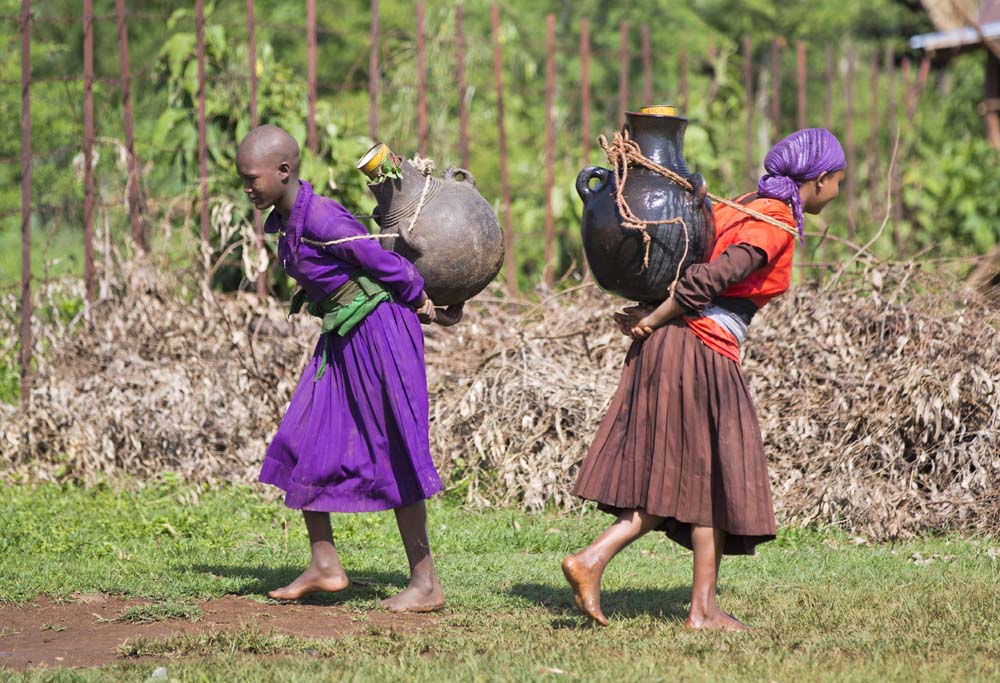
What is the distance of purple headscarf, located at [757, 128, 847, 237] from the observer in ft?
15.2

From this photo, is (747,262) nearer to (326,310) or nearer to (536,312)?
(326,310)

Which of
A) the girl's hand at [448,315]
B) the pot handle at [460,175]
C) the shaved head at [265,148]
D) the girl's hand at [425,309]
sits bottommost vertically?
the girl's hand at [448,315]

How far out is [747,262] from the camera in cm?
447

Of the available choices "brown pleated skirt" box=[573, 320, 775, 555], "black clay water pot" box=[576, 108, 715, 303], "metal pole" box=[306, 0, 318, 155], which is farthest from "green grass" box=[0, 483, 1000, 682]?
"metal pole" box=[306, 0, 318, 155]

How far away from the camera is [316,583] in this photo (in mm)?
4992

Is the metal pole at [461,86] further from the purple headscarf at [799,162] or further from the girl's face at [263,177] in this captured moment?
the purple headscarf at [799,162]

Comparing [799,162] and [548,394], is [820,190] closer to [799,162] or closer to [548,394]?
[799,162]

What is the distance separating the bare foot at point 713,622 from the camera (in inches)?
178

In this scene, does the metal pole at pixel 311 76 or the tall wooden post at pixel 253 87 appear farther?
the metal pole at pixel 311 76

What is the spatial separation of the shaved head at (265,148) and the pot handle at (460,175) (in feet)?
1.96

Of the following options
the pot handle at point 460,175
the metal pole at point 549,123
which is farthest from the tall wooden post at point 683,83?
the pot handle at point 460,175

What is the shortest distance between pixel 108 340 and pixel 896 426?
178 inches

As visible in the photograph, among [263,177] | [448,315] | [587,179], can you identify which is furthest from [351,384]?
[587,179]

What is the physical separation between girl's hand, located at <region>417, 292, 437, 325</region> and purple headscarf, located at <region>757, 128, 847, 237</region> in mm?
1294
